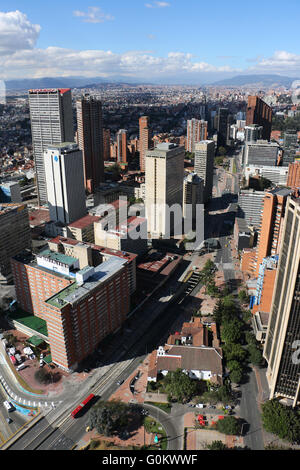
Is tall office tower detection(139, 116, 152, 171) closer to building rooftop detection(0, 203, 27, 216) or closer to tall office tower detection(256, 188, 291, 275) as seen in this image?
building rooftop detection(0, 203, 27, 216)

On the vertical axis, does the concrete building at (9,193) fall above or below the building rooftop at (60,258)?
below

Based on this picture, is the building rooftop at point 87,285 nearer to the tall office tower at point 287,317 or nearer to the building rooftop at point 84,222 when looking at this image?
the building rooftop at point 84,222

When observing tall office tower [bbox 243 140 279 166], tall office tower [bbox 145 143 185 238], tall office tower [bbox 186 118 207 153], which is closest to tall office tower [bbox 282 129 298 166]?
tall office tower [bbox 243 140 279 166]

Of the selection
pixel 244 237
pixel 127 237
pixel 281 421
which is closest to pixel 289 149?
pixel 244 237

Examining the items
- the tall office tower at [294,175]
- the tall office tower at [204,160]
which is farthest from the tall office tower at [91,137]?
the tall office tower at [294,175]

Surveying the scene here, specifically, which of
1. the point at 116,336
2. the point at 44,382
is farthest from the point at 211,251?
the point at 44,382
